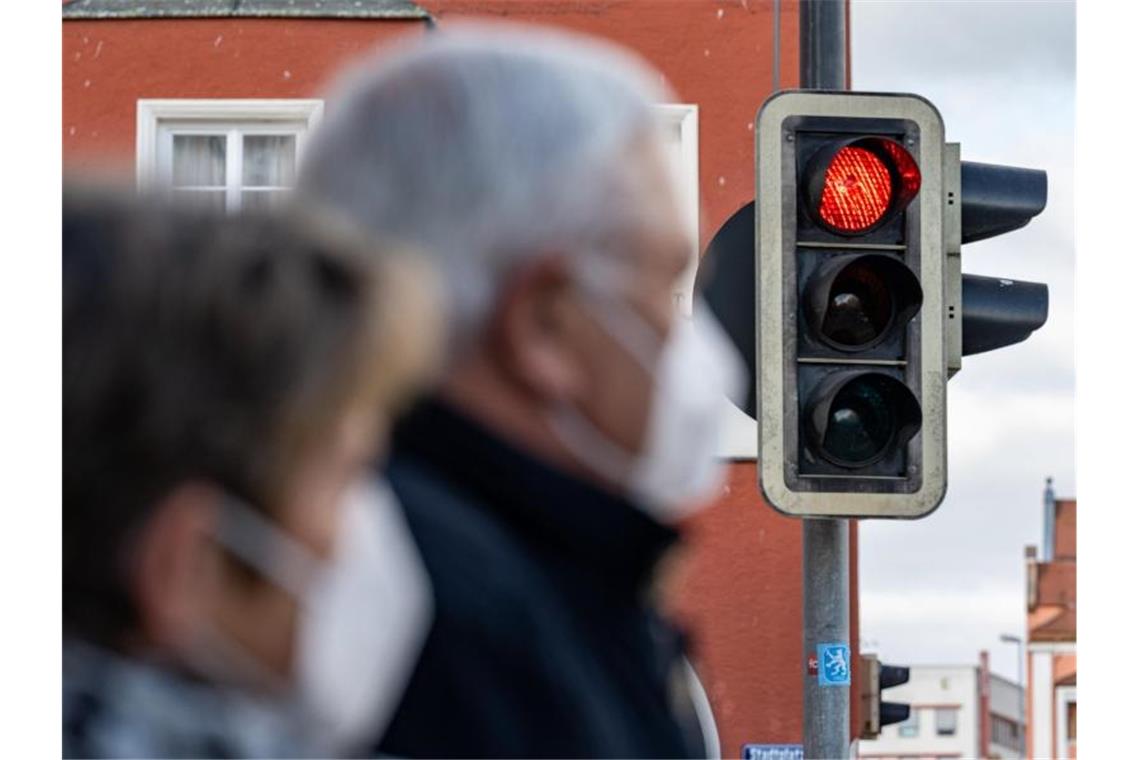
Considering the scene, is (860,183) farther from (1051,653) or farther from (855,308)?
(1051,653)

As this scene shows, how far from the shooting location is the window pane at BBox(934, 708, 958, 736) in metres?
50.2

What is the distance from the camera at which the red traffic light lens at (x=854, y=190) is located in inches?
123

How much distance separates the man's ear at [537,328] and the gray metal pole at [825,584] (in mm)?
2294

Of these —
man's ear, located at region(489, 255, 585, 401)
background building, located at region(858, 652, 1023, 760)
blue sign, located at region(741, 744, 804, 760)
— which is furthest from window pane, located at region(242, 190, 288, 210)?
background building, located at region(858, 652, 1023, 760)

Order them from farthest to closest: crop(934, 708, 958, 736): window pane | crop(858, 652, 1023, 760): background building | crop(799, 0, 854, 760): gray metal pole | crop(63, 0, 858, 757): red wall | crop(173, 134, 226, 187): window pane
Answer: crop(934, 708, 958, 736): window pane
crop(858, 652, 1023, 760): background building
crop(63, 0, 858, 757): red wall
crop(799, 0, 854, 760): gray metal pole
crop(173, 134, 226, 187): window pane

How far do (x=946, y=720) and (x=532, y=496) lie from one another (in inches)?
1993

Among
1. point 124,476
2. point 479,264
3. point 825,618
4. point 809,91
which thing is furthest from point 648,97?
point 825,618

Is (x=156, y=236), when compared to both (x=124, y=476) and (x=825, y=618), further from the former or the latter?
(x=825, y=618)

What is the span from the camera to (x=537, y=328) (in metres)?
1.19

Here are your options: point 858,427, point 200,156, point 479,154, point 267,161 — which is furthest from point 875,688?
point 479,154

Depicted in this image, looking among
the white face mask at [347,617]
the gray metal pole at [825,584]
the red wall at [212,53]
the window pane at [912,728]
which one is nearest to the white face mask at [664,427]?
the white face mask at [347,617]

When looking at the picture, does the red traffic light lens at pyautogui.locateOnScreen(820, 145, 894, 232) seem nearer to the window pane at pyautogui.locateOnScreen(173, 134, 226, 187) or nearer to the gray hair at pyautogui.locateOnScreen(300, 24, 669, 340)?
the window pane at pyautogui.locateOnScreen(173, 134, 226, 187)

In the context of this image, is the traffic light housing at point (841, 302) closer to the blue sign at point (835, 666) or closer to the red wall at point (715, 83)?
the blue sign at point (835, 666)

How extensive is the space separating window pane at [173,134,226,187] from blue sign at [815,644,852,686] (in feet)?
4.14
